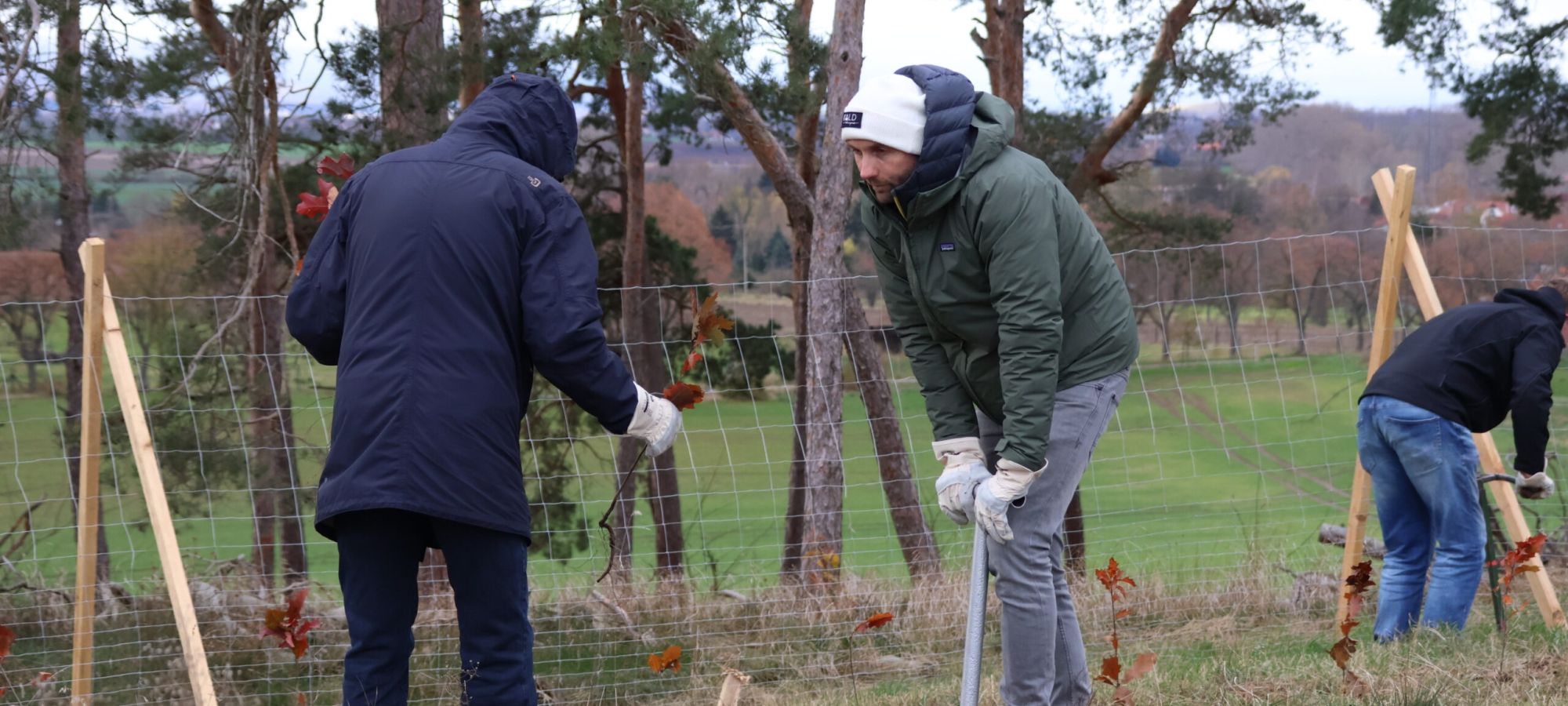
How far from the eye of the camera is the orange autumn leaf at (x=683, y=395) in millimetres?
2748

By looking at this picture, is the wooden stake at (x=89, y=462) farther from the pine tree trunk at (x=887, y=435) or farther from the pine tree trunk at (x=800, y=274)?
the pine tree trunk at (x=800, y=274)

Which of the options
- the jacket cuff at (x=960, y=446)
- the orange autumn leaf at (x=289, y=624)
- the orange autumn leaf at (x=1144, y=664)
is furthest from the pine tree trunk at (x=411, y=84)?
the orange autumn leaf at (x=1144, y=664)

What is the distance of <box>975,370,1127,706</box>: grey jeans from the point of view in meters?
2.81

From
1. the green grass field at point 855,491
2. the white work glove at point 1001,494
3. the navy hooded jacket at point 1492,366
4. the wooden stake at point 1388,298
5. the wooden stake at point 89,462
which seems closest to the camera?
the white work glove at point 1001,494

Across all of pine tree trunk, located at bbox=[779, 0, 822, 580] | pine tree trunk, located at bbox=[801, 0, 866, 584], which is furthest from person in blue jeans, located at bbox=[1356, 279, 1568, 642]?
pine tree trunk, located at bbox=[779, 0, 822, 580]

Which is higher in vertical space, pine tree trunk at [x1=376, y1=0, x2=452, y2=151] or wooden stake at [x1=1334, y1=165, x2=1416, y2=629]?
pine tree trunk at [x1=376, y1=0, x2=452, y2=151]

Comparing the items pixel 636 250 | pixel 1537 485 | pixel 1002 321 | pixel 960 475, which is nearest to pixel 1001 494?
pixel 960 475

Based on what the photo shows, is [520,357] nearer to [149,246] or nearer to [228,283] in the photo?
[228,283]

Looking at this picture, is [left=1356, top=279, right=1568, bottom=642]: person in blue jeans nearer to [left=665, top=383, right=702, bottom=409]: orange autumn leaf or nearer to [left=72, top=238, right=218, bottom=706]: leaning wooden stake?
[left=665, top=383, right=702, bottom=409]: orange autumn leaf

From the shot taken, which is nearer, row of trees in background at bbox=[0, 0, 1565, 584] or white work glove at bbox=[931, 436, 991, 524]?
white work glove at bbox=[931, 436, 991, 524]

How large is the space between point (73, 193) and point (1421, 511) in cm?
1080

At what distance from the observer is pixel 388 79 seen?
7953mm

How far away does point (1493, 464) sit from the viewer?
4.41 meters

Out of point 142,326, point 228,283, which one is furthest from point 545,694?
point 142,326
